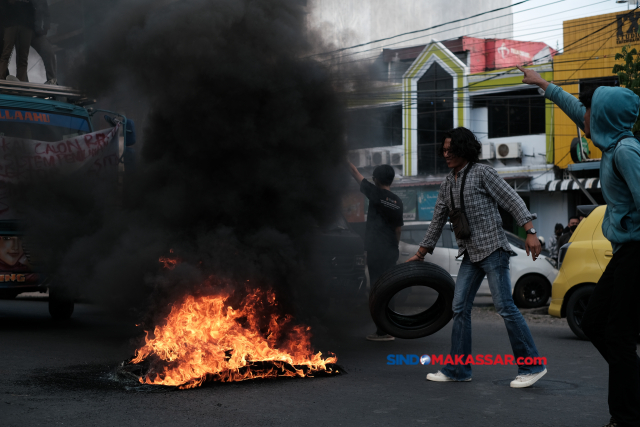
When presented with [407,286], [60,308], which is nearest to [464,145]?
[407,286]

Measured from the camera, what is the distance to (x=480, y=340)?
7.57 metres

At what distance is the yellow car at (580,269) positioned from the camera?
25.0ft

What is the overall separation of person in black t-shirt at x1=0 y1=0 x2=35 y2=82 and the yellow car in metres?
8.49

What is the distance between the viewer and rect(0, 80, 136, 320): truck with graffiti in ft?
24.8

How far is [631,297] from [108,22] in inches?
220

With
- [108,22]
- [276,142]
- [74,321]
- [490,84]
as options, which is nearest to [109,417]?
[276,142]

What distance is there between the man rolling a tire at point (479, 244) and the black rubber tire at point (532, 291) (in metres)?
7.56

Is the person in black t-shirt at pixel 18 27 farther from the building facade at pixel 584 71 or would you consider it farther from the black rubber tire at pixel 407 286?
the building facade at pixel 584 71

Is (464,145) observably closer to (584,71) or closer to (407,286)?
(407,286)

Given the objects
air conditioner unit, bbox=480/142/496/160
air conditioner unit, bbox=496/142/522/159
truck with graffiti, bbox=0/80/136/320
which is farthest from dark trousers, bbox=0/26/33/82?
air conditioner unit, bbox=496/142/522/159

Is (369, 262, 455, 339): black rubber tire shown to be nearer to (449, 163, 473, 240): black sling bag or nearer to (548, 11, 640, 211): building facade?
(449, 163, 473, 240): black sling bag

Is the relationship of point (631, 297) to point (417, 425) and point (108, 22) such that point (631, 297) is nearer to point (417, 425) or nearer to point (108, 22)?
point (417, 425)

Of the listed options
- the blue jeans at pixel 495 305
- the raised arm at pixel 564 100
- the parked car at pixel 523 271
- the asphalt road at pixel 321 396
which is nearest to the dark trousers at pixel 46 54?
the asphalt road at pixel 321 396

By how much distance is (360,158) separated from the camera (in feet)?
22.6
